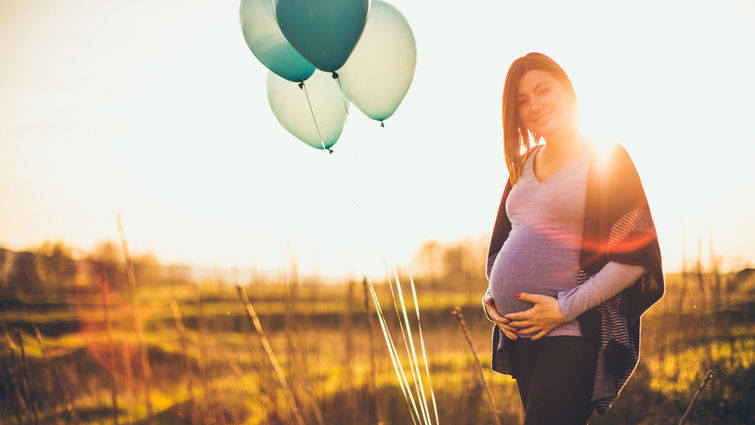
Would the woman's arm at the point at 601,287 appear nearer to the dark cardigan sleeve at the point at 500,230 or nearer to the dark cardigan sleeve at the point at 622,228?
the dark cardigan sleeve at the point at 622,228

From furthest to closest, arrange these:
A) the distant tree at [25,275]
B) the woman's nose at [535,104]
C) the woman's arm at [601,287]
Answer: the distant tree at [25,275], the woman's nose at [535,104], the woman's arm at [601,287]

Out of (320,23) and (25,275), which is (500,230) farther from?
(25,275)

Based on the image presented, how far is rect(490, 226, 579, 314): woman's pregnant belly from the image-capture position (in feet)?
3.89

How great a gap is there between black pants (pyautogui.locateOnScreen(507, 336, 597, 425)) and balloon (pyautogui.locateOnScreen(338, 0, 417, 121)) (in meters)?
1.17

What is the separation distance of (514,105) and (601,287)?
Answer: 604mm

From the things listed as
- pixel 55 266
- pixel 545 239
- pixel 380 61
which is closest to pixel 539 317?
pixel 545 239

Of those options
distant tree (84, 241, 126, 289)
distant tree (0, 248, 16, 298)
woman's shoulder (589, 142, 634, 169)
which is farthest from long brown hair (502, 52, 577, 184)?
distant tree (0, 248, 16, 298)

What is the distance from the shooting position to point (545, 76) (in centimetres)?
128

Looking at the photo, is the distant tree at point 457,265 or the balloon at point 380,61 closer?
the balloon at point 380,61

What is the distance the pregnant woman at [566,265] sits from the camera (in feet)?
3.58

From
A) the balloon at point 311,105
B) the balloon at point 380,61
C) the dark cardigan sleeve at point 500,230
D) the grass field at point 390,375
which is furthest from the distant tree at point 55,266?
the dark cardigan sleeve at point 500,230

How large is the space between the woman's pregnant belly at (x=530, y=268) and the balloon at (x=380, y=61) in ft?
2.78

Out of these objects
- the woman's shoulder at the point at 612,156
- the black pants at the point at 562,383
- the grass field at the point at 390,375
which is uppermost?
the woman's shoulder at the point at 612,156

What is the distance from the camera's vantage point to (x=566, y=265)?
118 centimetres
